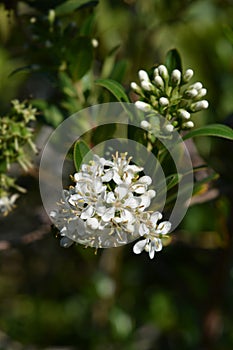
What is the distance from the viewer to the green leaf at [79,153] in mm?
1214

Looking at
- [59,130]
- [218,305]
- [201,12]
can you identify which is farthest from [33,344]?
[201,12]

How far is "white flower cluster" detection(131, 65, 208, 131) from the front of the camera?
129cm

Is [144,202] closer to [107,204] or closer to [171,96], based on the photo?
[107,204]

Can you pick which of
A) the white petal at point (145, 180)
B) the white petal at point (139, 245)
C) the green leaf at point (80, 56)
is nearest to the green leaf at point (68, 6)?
the green leaf at point (80, 56)

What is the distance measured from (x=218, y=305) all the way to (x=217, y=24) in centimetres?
128

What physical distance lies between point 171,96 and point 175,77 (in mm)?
42

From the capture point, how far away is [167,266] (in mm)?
2602

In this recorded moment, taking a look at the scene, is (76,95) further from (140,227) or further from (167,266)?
(167,266)

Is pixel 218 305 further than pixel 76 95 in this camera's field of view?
Yes

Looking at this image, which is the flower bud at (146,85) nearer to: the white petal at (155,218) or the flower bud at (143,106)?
the flower bud at (143,106)

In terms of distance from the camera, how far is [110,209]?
46.1 inches

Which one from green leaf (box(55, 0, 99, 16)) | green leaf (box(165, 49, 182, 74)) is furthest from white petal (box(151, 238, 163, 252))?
green leaf (box(55, 0, 99, 16))

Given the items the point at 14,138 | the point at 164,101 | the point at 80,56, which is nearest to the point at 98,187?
the point at 164,101

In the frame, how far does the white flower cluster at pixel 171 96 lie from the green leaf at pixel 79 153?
148 millimetres
